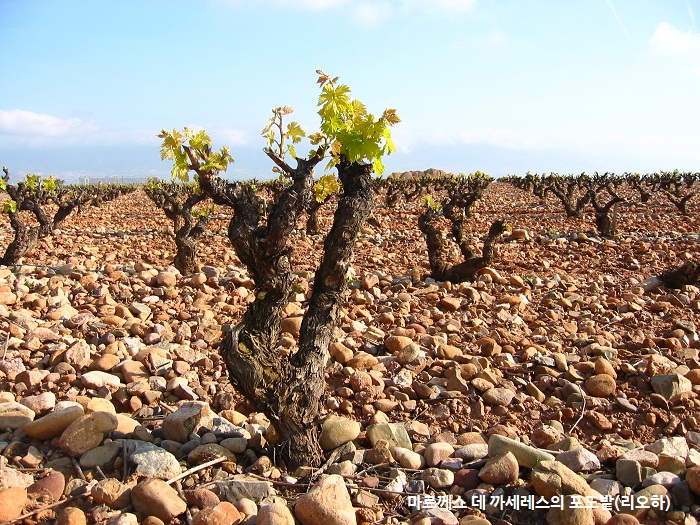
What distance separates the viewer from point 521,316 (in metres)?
6.75

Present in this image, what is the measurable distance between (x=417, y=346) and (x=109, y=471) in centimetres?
308

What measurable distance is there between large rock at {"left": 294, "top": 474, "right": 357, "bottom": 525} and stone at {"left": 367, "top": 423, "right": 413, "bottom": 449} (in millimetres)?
829

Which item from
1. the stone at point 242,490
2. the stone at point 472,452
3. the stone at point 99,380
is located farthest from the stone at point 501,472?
the stone at point 99,380

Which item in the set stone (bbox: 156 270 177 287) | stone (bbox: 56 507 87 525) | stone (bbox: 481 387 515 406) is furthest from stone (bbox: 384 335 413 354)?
stone (bbox: 156 270 177 287)

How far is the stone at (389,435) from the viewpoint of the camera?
3.75 m

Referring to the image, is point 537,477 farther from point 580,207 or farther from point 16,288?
point 580,207

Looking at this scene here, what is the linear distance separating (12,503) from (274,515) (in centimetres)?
140

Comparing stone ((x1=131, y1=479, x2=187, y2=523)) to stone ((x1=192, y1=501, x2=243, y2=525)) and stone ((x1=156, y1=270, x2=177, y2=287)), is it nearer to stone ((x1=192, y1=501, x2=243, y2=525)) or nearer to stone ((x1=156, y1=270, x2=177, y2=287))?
stone ((x1=192, y1=501, x2=243, y2=525))

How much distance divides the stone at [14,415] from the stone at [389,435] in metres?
2.45

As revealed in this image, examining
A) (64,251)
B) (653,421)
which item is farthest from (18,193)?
(653,421)

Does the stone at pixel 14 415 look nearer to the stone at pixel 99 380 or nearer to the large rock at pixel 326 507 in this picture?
the stone at pixel 99 380

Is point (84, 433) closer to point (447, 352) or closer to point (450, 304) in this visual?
point (447, 352)

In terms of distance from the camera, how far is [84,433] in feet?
11.1

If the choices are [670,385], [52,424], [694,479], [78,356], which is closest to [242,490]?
[52,424]
